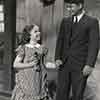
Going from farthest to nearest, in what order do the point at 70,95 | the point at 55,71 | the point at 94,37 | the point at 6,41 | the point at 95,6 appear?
the point at 6,41, the point at 55,71, the point at 95,6, the point at 70,95, the point at 94,37

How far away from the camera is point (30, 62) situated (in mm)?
4562

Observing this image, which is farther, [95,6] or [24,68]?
[95,6]

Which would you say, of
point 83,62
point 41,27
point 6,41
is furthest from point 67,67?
point 6,41

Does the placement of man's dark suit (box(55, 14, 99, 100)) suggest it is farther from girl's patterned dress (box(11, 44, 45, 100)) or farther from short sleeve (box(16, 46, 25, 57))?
short sleeve (box(16, 46, 25, 57))

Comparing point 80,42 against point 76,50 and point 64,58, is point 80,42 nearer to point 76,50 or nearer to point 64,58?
point 76,50

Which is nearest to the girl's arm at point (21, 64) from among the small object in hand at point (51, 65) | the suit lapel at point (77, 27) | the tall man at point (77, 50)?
the tall man at point (77, 50)

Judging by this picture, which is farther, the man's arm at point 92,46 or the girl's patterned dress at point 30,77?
the girl's patterned dress at point 30,77

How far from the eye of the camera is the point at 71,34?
4.51 metres

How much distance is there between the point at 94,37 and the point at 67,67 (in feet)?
2.01

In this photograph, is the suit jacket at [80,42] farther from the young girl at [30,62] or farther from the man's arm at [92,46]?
the young girl at [30,62]

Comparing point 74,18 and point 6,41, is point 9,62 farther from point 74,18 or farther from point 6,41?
point 74,18


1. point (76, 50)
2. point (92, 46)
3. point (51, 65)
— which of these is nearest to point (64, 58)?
point (76, 50)

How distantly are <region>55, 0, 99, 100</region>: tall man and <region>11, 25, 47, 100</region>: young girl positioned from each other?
0.33 m

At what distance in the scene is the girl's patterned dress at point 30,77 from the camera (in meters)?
4.55
